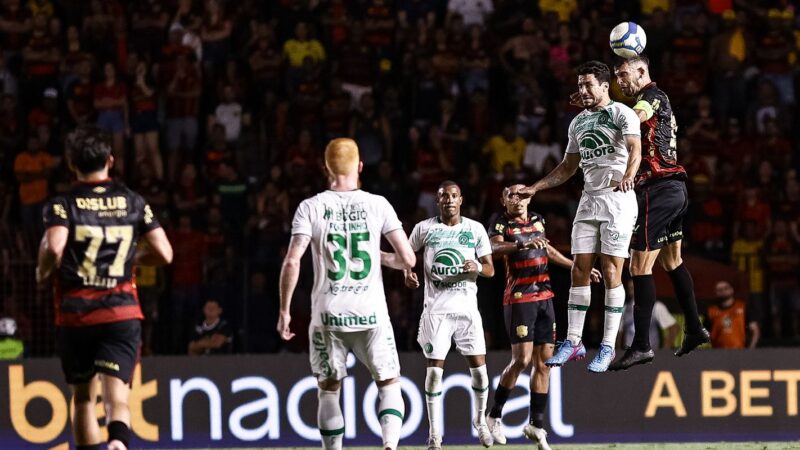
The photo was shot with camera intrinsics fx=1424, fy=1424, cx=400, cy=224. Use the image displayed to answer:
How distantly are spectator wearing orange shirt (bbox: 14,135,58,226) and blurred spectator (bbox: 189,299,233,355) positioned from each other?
11.7 ft

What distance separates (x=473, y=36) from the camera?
21500 millimetres

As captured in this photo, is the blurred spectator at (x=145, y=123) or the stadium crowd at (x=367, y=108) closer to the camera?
the stadium crowd at (x=367, y=108)

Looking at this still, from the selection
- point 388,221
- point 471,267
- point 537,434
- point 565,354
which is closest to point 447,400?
point 537,434

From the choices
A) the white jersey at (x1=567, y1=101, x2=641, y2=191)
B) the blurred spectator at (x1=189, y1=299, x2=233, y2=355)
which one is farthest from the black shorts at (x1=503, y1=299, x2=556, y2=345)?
the blurred spectator at (x1=189, y1=299, x2=233, y2=355)

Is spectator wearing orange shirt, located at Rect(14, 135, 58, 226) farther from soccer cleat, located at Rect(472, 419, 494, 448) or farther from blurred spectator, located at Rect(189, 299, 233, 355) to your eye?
soccer cleat, located at Rect(472, 419, 494, 448)

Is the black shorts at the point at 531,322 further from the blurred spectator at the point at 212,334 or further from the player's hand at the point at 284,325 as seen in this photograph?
the blurred spectator at the point at 212,334

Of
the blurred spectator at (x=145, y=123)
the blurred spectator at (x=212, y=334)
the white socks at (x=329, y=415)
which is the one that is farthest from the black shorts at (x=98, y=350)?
the blurred spectator at (x=145, y=123)

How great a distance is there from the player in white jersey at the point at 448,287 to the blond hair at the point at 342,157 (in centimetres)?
352

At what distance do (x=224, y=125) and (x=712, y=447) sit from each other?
9.06m

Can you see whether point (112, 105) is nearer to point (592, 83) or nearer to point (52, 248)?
point (592, 83)

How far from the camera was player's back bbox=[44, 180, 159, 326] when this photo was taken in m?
9.13

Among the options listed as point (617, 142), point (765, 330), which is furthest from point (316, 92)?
point (617, 142)

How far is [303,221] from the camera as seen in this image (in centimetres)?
995

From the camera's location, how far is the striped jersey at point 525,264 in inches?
543
